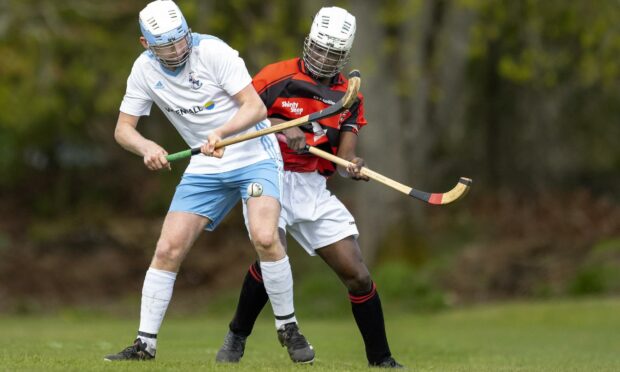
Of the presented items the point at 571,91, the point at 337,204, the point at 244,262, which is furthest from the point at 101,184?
→ the point at 337,204

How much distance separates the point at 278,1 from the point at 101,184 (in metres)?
9.43

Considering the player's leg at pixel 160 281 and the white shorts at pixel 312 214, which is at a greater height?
the white shorts at pixel 312 214

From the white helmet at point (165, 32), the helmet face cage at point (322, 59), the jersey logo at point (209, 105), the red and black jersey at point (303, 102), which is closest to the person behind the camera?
the white helmet at point (165, 32)

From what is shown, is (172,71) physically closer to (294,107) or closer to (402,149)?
(294,107)

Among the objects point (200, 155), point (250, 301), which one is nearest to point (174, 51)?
point (200, 155)

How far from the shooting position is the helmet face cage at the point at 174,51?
25.5 ft

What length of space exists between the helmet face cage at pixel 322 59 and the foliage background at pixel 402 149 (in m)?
10.2

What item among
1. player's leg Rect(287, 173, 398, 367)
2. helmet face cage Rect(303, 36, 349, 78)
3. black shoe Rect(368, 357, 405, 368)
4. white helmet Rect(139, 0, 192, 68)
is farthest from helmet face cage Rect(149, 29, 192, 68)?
black shoe Rect(368, 357, 405, 368)

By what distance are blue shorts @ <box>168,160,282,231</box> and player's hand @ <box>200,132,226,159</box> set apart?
1.01ft

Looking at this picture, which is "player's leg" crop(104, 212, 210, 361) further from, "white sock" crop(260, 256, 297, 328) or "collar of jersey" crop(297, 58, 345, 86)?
"collar of jersey" crop(297, 58, 345, 86)

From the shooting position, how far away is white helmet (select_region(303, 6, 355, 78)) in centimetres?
814

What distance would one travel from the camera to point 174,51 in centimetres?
779

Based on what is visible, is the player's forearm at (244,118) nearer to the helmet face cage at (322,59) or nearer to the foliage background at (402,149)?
the helmet face cage at (322,59)

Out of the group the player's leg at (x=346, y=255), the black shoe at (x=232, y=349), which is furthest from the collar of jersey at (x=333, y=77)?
the black shoe at (x=232, y=349)
